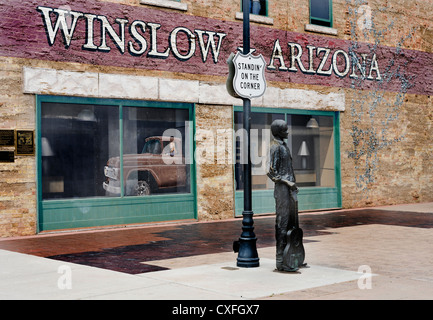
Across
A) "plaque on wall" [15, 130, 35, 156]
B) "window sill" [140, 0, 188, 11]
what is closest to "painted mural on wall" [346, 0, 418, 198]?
"window sill" [140, 0, 188, 11]

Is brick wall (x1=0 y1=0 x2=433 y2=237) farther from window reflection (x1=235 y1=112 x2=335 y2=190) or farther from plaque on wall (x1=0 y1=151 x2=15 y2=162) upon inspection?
window reflection (x1=235 y1=112 x2=335 y2=190)

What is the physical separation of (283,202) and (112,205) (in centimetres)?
711

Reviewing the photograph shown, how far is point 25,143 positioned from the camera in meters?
13.3

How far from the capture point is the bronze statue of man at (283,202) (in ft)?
27.1

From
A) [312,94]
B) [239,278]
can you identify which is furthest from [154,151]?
[239,278]

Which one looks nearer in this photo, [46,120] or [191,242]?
[191,242]

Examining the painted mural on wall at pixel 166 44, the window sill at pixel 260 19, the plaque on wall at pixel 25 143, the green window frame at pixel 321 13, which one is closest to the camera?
the plaque on wall at pixel 25 143

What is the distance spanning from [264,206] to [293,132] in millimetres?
2450

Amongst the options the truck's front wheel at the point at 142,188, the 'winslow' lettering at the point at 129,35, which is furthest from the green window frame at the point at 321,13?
the truck's front wheel at the point at 142,188

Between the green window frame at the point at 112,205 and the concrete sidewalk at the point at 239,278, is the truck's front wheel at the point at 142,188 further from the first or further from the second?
the concrete sidewalk at the point at 239,278

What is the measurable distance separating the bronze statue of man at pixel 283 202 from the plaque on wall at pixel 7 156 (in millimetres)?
6950

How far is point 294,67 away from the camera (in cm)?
1780
